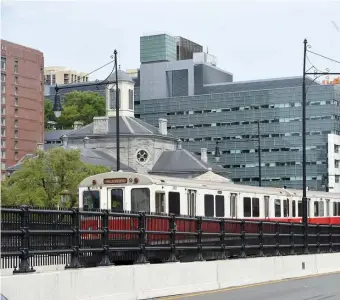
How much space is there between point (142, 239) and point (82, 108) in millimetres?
171730

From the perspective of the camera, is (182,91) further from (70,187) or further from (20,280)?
(20,280)

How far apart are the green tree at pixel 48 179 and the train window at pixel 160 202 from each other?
38.7m

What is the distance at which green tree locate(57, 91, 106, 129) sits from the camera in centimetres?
18762

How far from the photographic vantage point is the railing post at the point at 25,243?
49.4ft

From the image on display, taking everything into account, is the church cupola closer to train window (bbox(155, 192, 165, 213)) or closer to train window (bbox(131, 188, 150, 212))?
train window (bbox(155, 192, 165, 213))

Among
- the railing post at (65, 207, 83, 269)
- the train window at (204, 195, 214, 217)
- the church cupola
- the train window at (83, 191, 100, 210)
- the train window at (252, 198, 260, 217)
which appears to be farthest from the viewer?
the church cupola

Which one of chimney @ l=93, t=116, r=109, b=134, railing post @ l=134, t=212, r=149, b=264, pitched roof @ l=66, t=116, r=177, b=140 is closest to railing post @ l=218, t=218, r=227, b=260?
railing post @ l=134, t=212, r=149, b=264

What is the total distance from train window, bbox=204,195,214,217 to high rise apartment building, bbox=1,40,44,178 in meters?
131

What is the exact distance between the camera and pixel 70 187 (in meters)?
70.3

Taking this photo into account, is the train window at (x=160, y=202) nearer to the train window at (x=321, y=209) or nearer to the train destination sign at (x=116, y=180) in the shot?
the train destination sign at (x=116, y=180)

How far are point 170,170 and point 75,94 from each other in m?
66.9

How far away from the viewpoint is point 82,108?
190m

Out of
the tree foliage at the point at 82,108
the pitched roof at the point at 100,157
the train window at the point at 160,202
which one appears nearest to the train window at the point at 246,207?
the train window at the point at 160,202

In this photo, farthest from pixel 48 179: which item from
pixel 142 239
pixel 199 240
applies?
pixel 142 239
